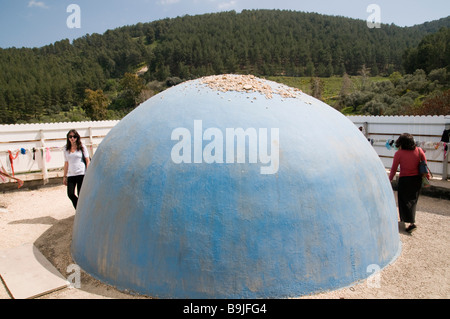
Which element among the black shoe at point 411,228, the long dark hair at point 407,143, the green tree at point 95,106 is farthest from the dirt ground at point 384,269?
the green tree at point 95,106

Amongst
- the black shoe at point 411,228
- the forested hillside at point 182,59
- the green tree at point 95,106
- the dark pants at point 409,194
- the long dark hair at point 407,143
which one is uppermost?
the forested hillside at point 182,59

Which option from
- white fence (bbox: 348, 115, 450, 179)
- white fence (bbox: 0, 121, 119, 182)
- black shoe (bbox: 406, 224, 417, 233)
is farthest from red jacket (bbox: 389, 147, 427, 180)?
white fence (bbox: 0, 121, 119, 182)

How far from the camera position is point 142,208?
4.16 metres

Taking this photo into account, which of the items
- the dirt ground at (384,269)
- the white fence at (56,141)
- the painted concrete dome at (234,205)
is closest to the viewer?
the painted concrete dome at (234,205)

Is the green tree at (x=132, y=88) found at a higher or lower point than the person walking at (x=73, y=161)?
higher

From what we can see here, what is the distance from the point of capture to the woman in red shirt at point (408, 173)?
6.16 meters

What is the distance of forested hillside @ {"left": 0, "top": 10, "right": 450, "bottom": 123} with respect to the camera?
6562cm

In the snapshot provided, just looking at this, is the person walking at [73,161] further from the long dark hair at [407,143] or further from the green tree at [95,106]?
the green tree at [95,106]

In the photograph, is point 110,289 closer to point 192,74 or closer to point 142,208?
point 142,208

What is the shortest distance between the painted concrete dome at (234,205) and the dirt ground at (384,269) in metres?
0.21

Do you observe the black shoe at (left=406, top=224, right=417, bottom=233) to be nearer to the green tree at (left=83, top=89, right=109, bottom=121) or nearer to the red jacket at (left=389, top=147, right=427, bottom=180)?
the red jacket at (left=389, top=147, right=427, bottom=180)

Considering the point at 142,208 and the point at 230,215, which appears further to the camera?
the point at 142,208

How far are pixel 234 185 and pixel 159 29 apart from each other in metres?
147
